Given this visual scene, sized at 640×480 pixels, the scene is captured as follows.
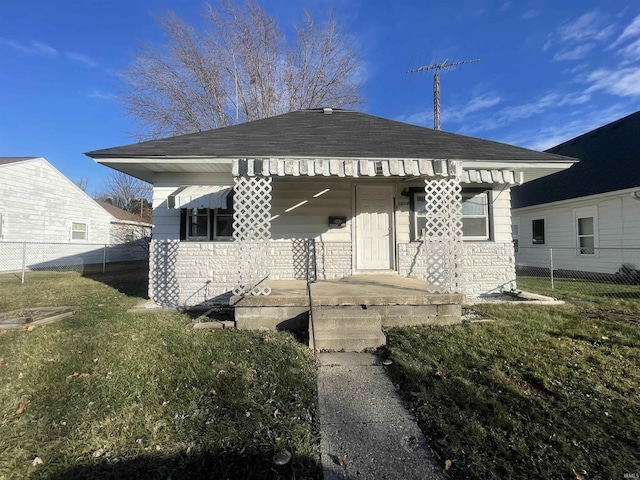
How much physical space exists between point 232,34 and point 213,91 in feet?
9.41

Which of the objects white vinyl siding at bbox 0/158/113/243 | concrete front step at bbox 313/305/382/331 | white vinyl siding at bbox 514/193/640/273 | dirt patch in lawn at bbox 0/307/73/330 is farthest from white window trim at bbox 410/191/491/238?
white vinyl siding at bbox 0/158/113/243

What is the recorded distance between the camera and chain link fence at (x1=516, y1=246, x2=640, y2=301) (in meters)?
7.83

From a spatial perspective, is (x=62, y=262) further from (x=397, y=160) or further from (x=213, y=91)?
(x=397, y=160)

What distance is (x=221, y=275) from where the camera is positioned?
7.18 meters

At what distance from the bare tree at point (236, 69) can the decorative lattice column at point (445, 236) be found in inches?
529

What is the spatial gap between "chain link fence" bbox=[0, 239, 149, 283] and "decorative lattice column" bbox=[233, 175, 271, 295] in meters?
9.28

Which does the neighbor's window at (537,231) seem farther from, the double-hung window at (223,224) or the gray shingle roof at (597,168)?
the double-hung window at (223,224)

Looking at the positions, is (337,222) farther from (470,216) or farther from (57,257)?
(57,257)

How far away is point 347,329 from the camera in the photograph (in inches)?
174

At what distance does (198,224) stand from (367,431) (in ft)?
20.3

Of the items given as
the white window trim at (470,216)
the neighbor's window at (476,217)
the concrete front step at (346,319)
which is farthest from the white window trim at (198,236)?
the neighbor's window at (476,217)

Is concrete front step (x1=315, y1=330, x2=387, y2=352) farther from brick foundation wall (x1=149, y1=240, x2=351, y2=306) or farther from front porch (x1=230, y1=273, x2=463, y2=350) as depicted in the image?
brick foundation wall (x1=149, y1=240, x2=351, y2=306)

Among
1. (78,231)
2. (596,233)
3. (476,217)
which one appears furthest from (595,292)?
(78,231)

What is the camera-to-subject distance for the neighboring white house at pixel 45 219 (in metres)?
13.7
